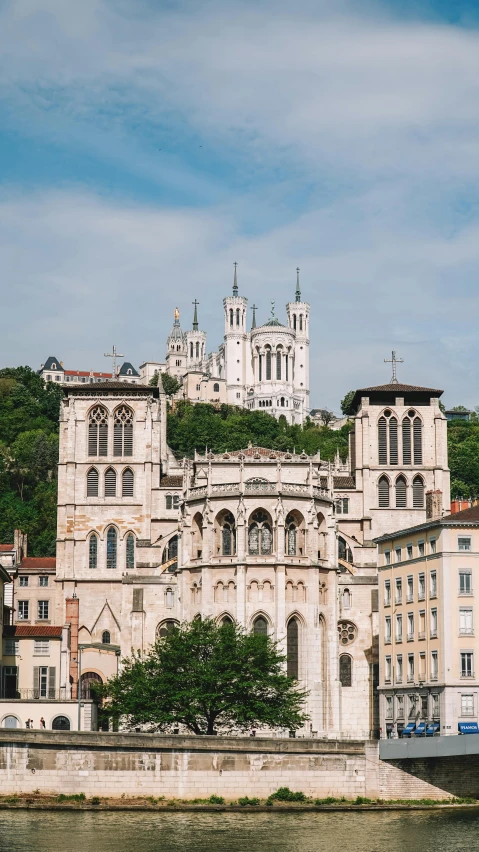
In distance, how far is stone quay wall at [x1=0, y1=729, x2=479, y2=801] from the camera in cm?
7231

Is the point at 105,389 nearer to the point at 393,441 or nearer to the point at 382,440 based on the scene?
the point at 382,440

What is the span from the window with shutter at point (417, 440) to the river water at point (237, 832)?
4709cm

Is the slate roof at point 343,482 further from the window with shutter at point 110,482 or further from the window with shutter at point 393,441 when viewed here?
the window with shutter at point 110,482

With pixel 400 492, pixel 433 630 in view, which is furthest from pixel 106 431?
pixel 433 630

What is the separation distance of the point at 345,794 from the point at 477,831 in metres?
10.3

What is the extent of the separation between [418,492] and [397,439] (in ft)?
14.9

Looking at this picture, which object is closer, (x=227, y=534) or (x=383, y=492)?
(x=227, y=534)

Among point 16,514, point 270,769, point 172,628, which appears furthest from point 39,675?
point 16,514

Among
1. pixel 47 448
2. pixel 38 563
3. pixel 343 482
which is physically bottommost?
pixel 38 563

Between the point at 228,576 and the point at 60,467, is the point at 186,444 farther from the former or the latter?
the point at 228,576

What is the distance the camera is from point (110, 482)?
383 feet

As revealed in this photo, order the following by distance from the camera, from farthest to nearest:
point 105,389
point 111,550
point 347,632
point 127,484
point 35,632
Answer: point 105,389, point 127,484, point 111,550, point 347,632, point 35,632

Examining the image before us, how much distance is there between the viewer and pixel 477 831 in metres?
66.2

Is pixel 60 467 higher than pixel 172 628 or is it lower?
higher
